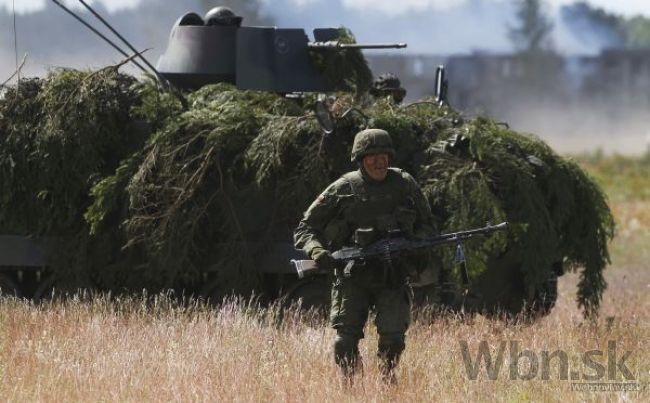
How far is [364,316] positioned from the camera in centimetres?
918

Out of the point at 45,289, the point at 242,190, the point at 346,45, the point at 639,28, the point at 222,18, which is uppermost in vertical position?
the point at 639,28

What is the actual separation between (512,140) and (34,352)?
4552 millimetres

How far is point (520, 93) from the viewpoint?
4397cm

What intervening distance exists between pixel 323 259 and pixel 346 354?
572mm

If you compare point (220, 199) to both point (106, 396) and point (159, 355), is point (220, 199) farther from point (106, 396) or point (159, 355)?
point (106, 396)

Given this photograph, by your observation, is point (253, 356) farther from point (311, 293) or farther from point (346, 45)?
point (346, 45)

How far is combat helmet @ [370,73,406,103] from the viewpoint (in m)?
14.2

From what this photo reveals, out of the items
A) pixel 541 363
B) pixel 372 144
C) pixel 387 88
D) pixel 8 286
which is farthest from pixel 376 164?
pixel 387 88

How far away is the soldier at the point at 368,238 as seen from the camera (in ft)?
29.6

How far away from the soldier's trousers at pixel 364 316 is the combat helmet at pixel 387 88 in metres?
5.12

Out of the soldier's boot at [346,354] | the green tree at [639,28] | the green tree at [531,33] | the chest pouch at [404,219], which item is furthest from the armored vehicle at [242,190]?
the green tree at [639,28]

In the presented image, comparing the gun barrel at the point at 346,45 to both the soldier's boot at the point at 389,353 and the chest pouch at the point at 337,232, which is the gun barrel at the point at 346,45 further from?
the soldier's boot at the point at 389,353

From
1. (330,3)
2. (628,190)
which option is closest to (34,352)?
(330,3)

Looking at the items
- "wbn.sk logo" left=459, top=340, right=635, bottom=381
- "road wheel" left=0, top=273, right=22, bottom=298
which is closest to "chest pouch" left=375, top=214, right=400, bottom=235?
"wbn.sk logo" left=459, top=340, right=635, bottom=381
